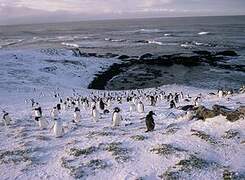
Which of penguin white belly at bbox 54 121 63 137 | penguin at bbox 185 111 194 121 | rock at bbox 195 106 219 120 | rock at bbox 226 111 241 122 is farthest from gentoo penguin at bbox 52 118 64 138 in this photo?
rock at bbox 226 111 241 122

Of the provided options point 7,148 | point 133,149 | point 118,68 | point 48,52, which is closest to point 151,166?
point 133,149

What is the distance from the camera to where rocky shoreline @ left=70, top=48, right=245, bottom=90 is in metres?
60.3

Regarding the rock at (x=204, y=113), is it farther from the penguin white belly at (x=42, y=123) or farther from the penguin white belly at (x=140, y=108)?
the penguin white belly at (x=42, y=123)

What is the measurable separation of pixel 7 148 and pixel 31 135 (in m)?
2.45

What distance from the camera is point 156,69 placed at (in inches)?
2790

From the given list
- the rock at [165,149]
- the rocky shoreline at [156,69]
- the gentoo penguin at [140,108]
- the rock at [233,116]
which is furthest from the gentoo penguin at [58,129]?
the rocky shoreline at [156,69]

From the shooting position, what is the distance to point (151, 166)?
17062 millimetres

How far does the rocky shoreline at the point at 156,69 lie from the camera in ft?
198

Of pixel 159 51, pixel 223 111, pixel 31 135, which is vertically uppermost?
pixel 223 111

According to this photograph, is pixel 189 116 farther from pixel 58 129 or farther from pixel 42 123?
pixel 42 123

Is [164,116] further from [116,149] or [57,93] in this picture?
[57,93]

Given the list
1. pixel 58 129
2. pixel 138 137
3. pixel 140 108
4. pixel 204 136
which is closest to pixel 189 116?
pixel 204 136

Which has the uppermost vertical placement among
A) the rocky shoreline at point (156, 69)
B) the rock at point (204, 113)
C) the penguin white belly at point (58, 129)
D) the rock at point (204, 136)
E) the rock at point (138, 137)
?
the rock at point (204, 113)

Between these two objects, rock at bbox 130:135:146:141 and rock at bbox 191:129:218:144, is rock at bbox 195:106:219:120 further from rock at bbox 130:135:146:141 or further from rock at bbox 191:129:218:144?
rock at bbox 130:135:146:141
